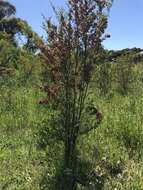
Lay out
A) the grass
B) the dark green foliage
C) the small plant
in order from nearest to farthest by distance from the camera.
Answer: the grass < the small plant < the dark green foliage

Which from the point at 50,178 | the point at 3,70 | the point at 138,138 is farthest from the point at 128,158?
the point at 3,70

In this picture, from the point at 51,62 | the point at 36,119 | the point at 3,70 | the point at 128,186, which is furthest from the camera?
the point at 3,70

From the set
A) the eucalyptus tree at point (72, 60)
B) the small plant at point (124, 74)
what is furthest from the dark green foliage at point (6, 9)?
the eucalyptus tree at point (72, 60)

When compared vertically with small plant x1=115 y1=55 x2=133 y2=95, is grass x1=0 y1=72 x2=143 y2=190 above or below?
below

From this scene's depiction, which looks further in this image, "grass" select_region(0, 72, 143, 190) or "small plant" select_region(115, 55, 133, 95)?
"small plant" select_region(115, 55, 133, 95)

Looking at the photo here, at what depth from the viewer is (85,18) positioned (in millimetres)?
6953

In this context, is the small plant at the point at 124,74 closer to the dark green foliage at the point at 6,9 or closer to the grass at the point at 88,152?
the grass at the point at 88,152

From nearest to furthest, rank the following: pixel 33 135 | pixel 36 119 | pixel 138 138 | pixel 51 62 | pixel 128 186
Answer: pixel 128 186
pixel 51 62
pixel 138 138
pixel 33 135
pixel 36 119

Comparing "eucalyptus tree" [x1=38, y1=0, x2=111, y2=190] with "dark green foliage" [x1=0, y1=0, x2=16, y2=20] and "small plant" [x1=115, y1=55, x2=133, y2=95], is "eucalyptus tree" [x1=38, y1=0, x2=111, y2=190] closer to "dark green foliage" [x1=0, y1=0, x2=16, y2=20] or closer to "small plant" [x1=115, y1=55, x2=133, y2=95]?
"small plant" [x1=115, y1=55, x2=133, y2=95]

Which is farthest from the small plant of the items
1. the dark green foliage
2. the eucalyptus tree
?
the dark green foliage

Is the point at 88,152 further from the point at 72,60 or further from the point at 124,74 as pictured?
the point at 124,74

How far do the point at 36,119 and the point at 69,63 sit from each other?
10.8 ft

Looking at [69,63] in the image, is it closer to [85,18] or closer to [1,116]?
[85,18]

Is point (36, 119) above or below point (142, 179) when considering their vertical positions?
above
